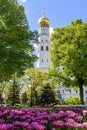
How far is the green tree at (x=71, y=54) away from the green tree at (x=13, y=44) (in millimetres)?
7946

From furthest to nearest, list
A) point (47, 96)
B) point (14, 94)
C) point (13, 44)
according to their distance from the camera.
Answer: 1. point (14, 94)
2. point (47, 96)
3. point (13, 44)

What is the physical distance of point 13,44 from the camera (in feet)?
87.9

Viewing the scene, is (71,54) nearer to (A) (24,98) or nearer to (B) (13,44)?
(B) (13,44)

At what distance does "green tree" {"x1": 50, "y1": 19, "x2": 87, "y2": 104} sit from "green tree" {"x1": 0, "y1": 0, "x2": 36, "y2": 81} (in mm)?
7946

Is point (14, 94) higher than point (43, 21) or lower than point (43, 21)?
lower

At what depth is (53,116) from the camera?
686 cm

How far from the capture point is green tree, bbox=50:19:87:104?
35.6 metres

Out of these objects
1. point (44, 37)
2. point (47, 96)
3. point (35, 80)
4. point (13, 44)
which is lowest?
point (47, 96)

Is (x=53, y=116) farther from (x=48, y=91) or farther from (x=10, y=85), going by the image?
(x=10, y=85)

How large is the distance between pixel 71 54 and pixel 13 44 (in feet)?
35.1

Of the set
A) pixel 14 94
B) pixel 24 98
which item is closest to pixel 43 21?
pixel 24 98

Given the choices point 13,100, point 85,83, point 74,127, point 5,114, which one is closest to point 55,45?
point 85,83

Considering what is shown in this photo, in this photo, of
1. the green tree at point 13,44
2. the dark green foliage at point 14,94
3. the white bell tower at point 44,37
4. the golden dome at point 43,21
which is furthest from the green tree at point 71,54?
the golden dome at point 43,21

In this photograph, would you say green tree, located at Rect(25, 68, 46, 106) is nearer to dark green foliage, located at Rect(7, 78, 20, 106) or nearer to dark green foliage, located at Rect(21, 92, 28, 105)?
dark green foliage, located at Rect(7, 78, 20, 106)
